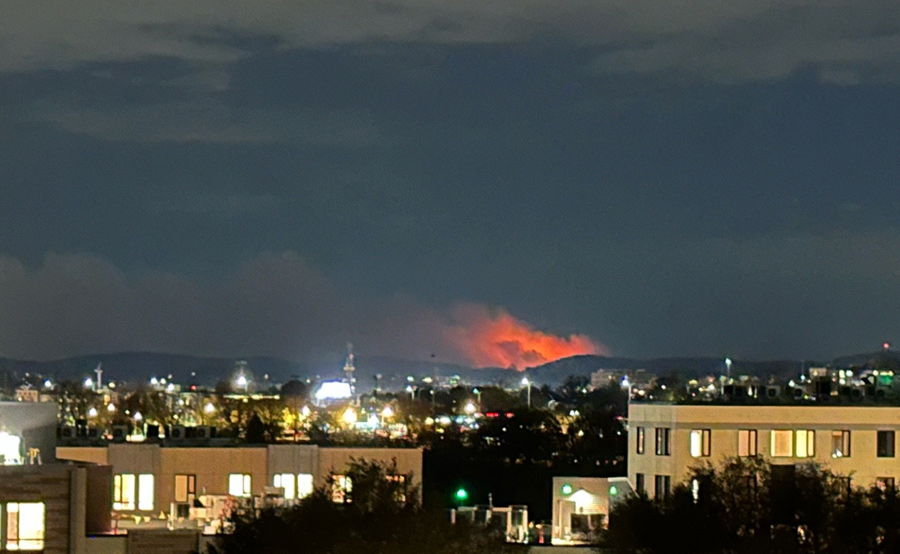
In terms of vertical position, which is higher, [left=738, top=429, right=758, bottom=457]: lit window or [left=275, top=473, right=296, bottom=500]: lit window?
[left=738, top=429, right=758, bottom=457]: lit window

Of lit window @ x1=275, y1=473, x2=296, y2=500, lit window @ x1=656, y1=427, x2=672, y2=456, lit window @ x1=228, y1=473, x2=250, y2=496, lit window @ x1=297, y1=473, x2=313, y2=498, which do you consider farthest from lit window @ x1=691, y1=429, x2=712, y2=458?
lit window @ x1=228, y1=473, x2=250, y2=496

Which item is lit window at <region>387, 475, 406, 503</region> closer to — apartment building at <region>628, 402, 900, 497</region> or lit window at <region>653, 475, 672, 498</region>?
lit window at <region>653, 475, 672, 498</region>

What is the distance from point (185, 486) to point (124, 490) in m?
3.30

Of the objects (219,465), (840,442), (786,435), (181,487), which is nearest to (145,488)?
(181,487)

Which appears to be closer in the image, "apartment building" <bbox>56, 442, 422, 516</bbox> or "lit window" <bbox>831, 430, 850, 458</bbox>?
"apartment building" <bbox>56, 442, 422, 516</bbox>

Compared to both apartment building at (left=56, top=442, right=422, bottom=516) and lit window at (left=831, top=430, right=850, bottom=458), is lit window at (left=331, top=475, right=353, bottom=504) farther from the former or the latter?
lit window at (left=831, top=430, right=850, bottom=458)

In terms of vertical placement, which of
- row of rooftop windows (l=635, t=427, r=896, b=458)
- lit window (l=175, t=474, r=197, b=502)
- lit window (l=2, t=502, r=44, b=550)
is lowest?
lit window (l=2, t=502, r=44, b=550)

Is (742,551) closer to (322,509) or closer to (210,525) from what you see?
(322,509)

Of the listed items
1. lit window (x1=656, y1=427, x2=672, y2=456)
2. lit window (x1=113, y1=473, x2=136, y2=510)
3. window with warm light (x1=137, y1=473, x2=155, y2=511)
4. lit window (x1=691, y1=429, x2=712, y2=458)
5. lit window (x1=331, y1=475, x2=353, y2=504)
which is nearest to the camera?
lit window (x1=331, y1=475, x2=353, y2=504)

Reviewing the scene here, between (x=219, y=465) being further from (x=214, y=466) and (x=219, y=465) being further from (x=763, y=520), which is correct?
(x=763, y=520)

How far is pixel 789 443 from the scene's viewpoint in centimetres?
6469

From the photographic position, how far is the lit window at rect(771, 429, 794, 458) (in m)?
64.6

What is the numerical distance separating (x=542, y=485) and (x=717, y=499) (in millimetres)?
94061

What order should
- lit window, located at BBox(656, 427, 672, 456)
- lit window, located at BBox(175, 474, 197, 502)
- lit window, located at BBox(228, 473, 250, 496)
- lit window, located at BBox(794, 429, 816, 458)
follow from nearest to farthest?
1. lit window, located at BBox(175, 474, 197, 502)
2. lit window, located at BBox(794, 429, 816, 458)
3. lit window, located at BBox(656, 427, 672, 456)
4. lit window, located at BBox(228, 473, 250, 496)
